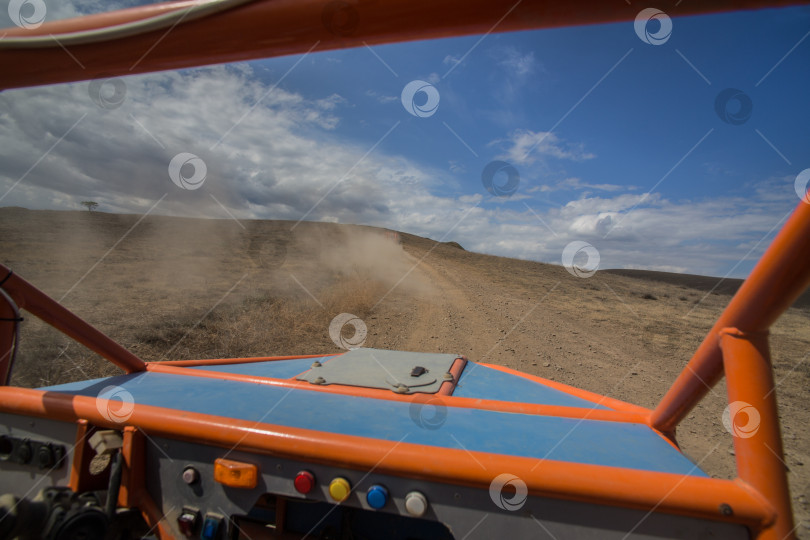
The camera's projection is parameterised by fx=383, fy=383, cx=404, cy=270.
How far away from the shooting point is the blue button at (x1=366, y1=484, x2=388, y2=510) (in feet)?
4.02

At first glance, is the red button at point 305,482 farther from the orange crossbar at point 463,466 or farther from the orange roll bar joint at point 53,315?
the orange roll bar joint at point 53,315

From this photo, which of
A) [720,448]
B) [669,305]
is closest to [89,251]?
[720,448]

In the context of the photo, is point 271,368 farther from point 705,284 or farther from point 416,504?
point 705,284

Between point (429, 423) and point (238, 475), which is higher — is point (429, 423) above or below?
above

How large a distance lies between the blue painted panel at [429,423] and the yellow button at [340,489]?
20cm

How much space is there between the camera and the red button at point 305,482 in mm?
1282

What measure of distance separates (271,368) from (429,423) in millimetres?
1598

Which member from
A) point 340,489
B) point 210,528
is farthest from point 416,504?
point 210,528

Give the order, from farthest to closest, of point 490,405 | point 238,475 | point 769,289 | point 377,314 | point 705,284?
point 705,284, point 377,314, point 490,405, point 238,475, point 769,289


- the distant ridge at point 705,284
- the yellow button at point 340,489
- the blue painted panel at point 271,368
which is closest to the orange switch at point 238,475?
the yellow button at point 340,489

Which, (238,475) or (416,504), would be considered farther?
(238,475)

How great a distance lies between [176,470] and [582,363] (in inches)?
312

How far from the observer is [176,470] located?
Answer: 4.80 feet

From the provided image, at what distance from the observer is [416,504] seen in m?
1.20
